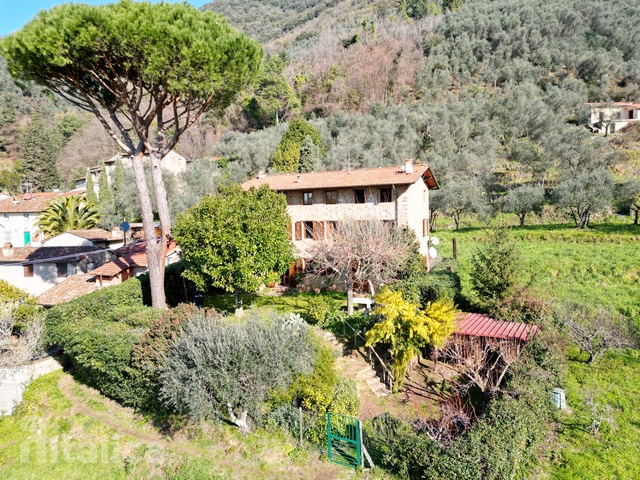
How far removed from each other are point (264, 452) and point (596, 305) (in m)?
14.8

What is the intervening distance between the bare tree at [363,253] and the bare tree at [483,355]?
15.6 feet

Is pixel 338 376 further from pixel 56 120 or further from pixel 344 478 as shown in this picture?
pixel 56 120

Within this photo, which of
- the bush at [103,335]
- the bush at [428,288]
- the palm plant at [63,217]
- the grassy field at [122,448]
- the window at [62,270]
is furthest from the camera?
the palm plant at [63,217]

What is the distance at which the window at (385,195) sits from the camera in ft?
72.6

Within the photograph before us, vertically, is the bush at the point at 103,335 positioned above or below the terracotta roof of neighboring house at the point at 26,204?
below

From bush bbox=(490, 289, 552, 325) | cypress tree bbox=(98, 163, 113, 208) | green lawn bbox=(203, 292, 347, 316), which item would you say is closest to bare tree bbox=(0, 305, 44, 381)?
green lawn bbox=(203, 292, 347, 316)

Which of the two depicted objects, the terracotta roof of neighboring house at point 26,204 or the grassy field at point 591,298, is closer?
the grassy field at point 591,298

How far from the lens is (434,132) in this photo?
48375 millimetres

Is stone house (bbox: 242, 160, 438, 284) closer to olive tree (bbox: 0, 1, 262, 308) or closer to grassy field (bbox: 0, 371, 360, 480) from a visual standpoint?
olive tree (bbox: 0, 1, 262, 308)

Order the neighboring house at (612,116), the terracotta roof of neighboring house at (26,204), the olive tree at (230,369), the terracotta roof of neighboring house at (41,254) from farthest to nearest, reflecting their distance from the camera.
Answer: the neighboring house at (612,116) < the terracotta roof of neighboring house at (26,204) < the terracotta roof of neighboring house at (41,254) < the olive tree at (230,369)

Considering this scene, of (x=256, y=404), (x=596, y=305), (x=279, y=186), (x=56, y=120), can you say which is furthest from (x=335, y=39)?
(x=256, y=404)

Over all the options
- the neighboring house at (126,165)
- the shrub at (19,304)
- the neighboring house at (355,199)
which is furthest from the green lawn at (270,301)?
the neighboring house at (126,165)

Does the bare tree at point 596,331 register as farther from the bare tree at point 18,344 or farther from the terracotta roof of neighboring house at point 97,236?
the terracotta roof of neighboring house at point 97,236

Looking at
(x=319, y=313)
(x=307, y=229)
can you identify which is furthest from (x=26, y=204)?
(x=319, y=313)
